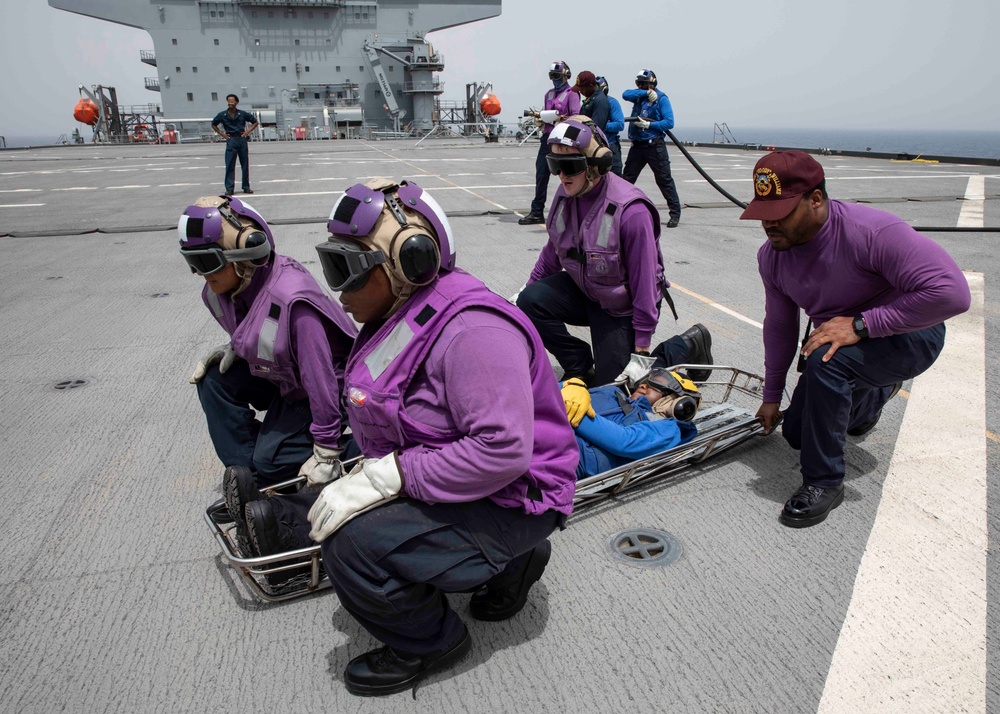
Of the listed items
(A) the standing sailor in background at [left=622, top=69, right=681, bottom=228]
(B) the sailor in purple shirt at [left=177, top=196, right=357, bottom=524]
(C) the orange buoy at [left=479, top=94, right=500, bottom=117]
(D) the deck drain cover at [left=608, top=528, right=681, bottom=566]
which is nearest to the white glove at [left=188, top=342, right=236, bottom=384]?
(B) the sailor in purple shirt at [left=177, top=196, right=357, bottom=524]

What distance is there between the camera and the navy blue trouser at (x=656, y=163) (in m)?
9.53

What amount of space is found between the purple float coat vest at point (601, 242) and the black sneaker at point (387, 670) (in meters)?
2.39

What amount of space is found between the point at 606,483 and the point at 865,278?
4.62 feet

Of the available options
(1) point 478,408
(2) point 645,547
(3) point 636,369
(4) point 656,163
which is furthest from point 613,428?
(4) point 656,163

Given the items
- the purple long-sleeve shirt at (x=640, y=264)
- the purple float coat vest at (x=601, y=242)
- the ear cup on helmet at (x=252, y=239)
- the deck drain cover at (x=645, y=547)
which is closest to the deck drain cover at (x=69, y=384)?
the ear cup on helmet at (x=252, y=239)

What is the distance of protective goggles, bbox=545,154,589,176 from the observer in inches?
144

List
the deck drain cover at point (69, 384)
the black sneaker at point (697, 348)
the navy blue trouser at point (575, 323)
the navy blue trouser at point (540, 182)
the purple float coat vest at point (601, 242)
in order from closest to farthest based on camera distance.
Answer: the purple float coat vest at point (601, 242), the navy blue trouser at point (575, 323), the black sneaker at point (697, 348), the deck drain cover at point (69, 384), the navy blue trouser at point (540, 182)

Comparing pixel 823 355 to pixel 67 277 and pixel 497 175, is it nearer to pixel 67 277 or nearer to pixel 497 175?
pixel 67 277

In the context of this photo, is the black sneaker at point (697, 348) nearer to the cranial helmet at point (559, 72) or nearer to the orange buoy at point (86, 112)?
the cranial helmet at point (559, 72)

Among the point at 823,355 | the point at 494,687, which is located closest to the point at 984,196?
the point at 823,355

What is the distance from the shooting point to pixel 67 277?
7512 millimetres

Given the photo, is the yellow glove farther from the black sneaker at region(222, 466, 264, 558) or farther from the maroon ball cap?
the black sneaker at region(222, 466, 264, 558)

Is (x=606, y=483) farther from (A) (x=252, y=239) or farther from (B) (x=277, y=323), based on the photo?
(A) (x=252, y=239)

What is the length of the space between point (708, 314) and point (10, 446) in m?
5.19
